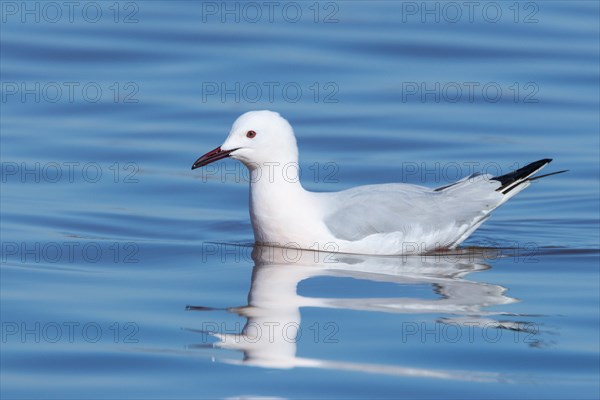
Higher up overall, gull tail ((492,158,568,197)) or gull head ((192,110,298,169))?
gull head ((192,110,298,169))

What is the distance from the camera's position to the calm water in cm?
872

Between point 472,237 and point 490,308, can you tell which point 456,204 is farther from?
point 490,308

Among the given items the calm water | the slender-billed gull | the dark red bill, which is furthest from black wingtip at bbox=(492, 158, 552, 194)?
the dark red bill

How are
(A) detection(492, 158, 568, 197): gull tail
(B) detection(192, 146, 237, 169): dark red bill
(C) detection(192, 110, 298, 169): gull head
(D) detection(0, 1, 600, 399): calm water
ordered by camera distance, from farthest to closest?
(A) detection(492, 158, 568, 197): gull tail
(C) detection(192, 110, 298, 169): gull head
(B) detection(192, 146, 237, 169): dark red bill
(D) detection(0, 1, 600, 399): calm water

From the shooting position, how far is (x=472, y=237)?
12.7 meters

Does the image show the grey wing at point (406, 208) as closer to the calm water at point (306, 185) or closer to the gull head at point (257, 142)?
the calm water at point (306, 185)

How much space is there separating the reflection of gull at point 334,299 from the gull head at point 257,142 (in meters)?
0.75

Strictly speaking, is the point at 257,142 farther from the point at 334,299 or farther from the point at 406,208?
the point at 334,299

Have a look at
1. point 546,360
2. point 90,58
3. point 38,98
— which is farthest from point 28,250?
point 90,58

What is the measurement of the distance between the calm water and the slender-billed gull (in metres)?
0.18

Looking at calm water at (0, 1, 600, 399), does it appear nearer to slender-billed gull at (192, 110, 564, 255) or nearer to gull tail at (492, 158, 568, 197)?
slender-billed gull at (192, 110, 564, 255)

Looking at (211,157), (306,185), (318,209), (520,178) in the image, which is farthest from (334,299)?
(306,185)

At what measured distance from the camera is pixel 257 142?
11.7 metres

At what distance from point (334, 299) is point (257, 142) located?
2003 mm
